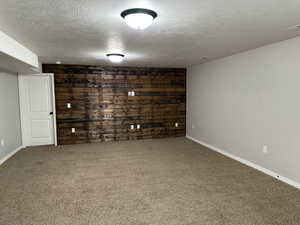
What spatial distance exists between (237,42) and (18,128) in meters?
5.40

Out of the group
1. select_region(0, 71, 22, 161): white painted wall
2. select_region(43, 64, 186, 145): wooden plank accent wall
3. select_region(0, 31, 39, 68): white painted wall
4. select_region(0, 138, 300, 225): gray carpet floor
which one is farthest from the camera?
select_region(43, 64, 186, 145): wooden plank accent wall

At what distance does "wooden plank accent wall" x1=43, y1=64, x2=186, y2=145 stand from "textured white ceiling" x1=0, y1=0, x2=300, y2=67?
213 cm

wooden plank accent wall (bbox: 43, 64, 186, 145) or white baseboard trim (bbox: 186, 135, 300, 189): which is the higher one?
wooden plank accent wall (bbox: 43, 64, 186, 145)

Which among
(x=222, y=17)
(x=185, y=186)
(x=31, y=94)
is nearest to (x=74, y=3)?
(x=222, y=17)

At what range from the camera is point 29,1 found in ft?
5.84

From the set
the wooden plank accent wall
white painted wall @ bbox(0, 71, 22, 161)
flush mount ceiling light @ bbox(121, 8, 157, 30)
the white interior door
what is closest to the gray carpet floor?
white painted wall @ bbox(0, 71, 22, 161)

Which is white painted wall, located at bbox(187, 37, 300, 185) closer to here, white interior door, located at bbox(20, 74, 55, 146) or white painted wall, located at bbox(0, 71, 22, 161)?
white interior door, located at bbox(20, 74, 55, 146)

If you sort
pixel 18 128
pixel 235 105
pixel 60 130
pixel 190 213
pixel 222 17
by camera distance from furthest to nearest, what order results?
pixel 60 130 → pixel 18 128 → pixel 235 105 → pixel 190 213 → pixel 222 17

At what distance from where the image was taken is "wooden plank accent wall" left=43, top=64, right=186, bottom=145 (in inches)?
227

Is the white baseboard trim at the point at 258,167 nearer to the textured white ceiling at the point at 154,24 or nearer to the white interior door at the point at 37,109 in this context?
the textured white ceiling at the point at 154,24

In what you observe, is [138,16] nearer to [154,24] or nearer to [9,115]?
[154,24]

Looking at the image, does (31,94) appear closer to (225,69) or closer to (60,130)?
(60,130)

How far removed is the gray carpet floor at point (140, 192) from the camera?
2.35 meters

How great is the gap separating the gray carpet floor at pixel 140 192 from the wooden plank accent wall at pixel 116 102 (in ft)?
4.66
